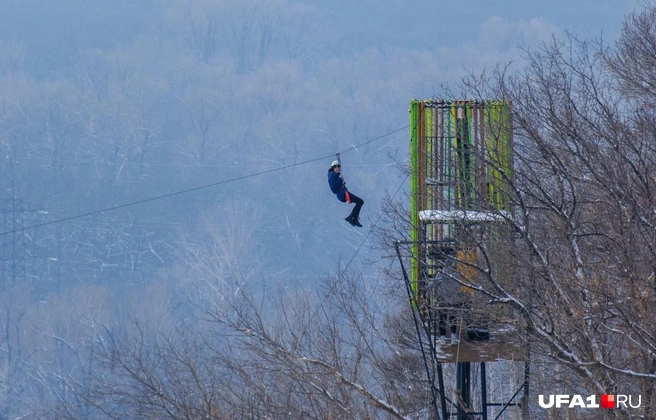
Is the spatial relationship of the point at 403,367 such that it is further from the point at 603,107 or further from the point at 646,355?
the point at 646,355

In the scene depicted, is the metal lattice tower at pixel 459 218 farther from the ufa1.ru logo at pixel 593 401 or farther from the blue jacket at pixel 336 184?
the blue jacket at pixel 336 184

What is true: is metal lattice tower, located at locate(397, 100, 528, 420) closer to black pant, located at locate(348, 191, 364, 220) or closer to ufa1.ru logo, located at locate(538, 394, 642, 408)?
ufa1.ru logo, located at locate(538, 394, 642, 408)

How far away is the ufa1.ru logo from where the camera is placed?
36.9 ft

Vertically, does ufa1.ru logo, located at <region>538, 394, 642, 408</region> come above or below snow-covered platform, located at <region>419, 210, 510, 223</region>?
below

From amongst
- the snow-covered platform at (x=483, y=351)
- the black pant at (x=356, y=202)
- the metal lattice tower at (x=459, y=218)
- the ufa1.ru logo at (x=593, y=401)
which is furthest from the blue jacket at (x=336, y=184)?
the ufa1.ru logo at (x=593, y=401)

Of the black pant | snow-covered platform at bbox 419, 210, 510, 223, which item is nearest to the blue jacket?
the black pant

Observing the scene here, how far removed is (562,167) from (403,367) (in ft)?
24.3

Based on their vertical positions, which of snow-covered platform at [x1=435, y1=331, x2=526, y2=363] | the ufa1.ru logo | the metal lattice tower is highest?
the metal lattice tower

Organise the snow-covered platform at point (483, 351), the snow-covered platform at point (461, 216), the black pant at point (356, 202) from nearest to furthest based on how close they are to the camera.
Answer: the snow-covered platform at point (461, 216) → the snow-covered platform at point (483, 351) → the black pant at point (356, 202)

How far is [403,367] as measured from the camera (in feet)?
65.7

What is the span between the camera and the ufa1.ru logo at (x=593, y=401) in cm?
1125

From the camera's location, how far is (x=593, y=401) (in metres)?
11.7

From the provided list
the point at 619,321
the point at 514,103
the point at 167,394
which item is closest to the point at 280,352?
the point at 167,394

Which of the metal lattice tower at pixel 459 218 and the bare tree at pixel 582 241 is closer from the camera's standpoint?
the bare tree at pixel 582 241
